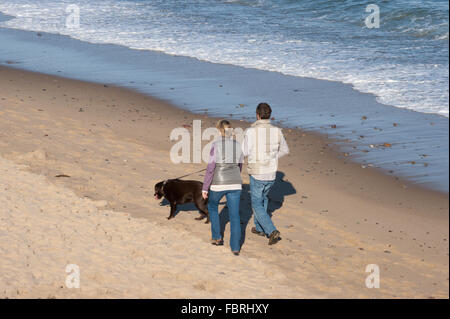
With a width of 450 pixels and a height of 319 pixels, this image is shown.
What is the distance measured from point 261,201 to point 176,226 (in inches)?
52.8

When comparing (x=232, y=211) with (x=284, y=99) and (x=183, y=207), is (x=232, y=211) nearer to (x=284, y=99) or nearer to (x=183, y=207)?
(x=183, y=207)

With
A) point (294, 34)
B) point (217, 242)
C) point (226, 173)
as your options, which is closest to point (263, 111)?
point (226, 173)

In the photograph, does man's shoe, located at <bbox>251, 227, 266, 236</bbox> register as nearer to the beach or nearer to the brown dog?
the beach

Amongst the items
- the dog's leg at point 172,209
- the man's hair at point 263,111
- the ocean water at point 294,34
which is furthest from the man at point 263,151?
the ocean water at point 294,34

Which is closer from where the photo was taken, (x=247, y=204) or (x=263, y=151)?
(x=263, y=151)

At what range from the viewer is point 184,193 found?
31.3ft

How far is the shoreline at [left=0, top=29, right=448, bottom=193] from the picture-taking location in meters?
12.1

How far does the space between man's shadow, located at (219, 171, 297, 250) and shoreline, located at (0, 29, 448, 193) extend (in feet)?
5.49

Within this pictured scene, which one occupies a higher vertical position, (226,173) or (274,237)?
(226,173)

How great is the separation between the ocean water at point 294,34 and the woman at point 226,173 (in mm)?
7686

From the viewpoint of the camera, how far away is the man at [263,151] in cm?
841

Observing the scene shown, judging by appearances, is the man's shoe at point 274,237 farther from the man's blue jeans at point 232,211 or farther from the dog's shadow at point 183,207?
the dog's shadow at point 183,207

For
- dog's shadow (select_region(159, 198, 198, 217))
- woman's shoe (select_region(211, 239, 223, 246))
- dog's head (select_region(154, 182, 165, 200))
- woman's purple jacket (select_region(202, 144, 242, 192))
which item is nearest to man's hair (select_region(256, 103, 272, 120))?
woman's purple jacket (select_region(202, 144, 242, 192))

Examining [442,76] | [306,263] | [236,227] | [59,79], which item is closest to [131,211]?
[236,227]
